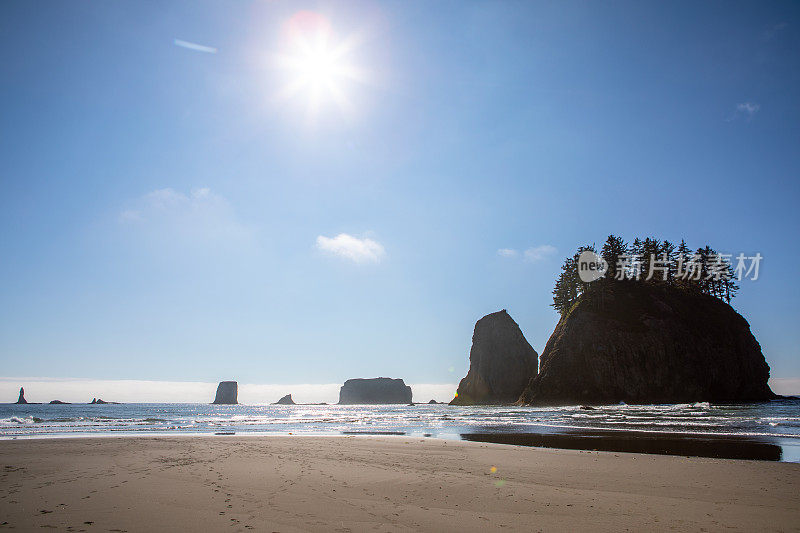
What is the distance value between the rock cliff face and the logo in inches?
137

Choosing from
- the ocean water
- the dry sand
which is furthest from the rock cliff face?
the dry sand

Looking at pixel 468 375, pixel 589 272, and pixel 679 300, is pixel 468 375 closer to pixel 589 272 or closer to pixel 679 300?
pixel 589 272

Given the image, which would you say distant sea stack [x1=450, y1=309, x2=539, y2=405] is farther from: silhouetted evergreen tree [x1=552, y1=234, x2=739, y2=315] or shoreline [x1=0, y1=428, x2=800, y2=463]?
shoreline [x1=0, y1=428, x2=800, y2=463]

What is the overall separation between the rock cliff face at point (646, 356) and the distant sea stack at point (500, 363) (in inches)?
1157

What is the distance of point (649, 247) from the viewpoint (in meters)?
91.4

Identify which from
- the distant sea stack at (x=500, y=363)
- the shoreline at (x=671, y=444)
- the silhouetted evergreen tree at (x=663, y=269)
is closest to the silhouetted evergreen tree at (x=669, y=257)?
the silhouetted evergreen tree at (x=663, y=269)

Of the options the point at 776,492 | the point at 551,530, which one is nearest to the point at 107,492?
the point at 551,530

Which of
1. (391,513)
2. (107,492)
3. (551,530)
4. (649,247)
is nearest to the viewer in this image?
(551,530)

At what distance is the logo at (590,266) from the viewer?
3155 inches

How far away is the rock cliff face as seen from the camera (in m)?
68.4

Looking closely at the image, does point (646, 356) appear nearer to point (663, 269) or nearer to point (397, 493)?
point (663, 269)

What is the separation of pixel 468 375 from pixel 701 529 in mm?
112860

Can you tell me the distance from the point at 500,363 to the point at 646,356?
137 ft

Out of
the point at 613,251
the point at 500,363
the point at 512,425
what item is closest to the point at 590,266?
the point at 613,251
